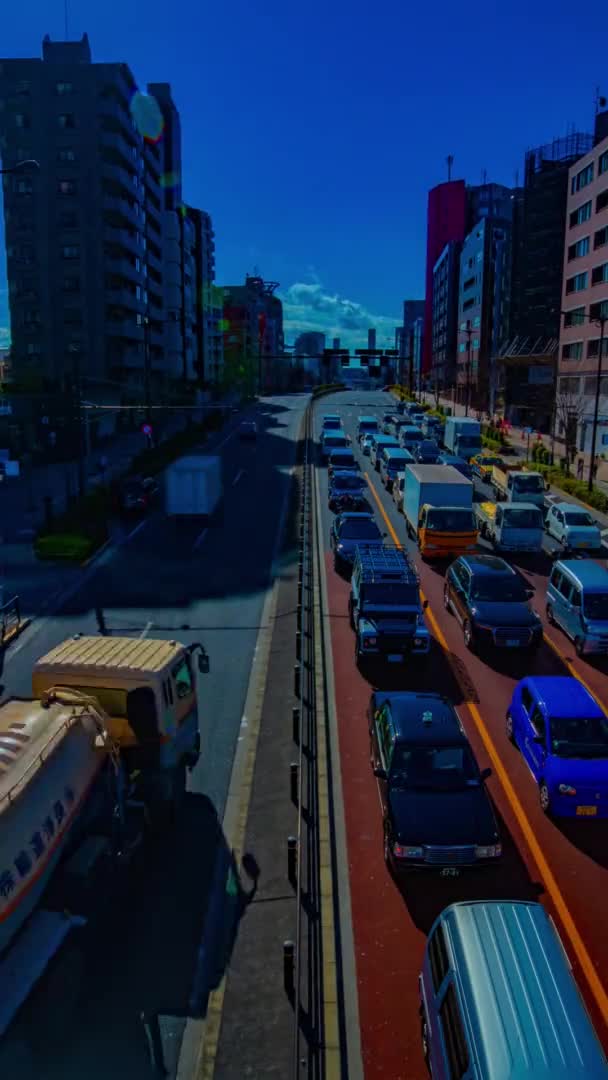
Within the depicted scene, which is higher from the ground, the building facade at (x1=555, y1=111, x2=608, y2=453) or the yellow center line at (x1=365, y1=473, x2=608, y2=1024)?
the building facade at (x1=555, y1=111, x2=608, y2=453)

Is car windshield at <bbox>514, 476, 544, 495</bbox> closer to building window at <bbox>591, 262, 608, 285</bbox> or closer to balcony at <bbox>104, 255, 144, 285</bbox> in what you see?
building window at <bbox>591, 262, 608, 285</bbox>

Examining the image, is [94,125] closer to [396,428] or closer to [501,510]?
[396,428]

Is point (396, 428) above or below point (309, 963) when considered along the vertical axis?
above

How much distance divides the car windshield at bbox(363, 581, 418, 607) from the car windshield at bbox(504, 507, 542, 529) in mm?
11450

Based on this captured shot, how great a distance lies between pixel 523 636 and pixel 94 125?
218 feet

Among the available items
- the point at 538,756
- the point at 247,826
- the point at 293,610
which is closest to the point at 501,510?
the point at 293,610

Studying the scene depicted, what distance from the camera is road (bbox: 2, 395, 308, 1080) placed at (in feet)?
27.8

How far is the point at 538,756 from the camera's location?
13.3m

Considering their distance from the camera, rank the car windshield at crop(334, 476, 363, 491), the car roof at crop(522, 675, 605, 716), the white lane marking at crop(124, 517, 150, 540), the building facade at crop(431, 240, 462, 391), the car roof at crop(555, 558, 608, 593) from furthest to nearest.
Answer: the building facade at crop(431, 240, 462, 391)
the car windshield at crop(334, 476, 363, 491)
the white lane marking at crop(124, 517, 150, 540)
the car roof at crop(555, 558, 608, 593)
the car roof at crop(522, 675, 605, 716)

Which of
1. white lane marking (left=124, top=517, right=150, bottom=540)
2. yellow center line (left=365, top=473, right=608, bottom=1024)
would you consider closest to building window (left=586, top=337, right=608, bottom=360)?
white lane marking (left=124, top=517, right=150, bottom=540)

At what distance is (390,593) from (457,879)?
9137mm

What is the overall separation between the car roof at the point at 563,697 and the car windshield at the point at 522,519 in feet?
52.5

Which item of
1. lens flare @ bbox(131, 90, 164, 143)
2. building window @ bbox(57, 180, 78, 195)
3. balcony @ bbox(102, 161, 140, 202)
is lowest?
building window @ bbox(57, 180, 78, 195)

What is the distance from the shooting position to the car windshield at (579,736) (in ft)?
42.2
